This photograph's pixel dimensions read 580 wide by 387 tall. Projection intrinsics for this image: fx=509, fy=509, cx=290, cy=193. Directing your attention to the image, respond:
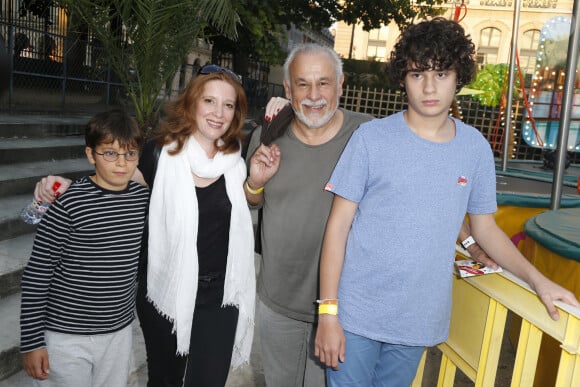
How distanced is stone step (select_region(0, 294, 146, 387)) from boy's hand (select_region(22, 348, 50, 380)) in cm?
125

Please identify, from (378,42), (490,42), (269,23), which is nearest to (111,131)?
(269,23)

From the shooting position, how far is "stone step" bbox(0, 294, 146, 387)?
2.99m

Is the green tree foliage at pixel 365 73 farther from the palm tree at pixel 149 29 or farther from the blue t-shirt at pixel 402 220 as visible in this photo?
the blue t-shirt at pixel 402 220

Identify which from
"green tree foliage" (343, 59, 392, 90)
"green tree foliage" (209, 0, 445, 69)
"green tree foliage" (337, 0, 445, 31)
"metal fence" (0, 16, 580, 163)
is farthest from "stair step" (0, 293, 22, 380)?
"green tree foliage" (343, 59, 392, 90)

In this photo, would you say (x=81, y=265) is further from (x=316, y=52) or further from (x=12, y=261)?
(x=12, y=261)

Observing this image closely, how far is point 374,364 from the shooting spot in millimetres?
1862

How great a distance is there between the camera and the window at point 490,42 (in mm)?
49906

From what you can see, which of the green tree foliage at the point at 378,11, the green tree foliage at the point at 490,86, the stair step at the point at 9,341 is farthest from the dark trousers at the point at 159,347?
the green tree foliage at the point at 490,86

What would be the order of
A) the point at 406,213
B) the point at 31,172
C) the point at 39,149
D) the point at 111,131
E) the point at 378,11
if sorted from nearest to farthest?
the point at 406,213, the point at 111,131, the point at 31,172, the point at 39,149, the point at 378,11

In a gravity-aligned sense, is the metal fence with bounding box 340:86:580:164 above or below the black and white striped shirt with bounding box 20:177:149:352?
above

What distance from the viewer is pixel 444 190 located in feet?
5.63

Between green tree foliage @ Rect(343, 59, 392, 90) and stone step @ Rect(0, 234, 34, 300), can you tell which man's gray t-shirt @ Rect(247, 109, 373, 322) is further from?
green tree foliage @ Rect(343, 59, 392, 90)

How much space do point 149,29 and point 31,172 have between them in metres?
2.34

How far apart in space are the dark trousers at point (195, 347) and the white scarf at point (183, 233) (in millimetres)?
68
